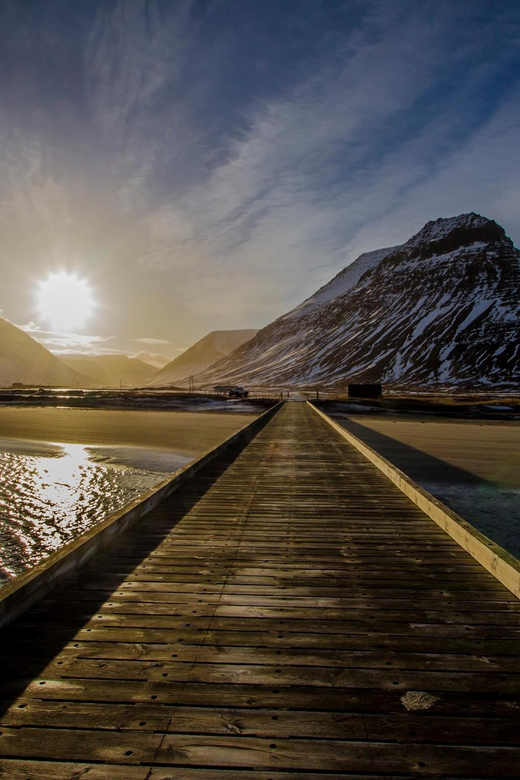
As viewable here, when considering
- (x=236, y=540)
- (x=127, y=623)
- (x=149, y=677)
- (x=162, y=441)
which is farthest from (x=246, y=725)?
(x=162, y=441)

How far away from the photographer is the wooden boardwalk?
2711mm

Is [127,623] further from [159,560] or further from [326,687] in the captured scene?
[326,687]

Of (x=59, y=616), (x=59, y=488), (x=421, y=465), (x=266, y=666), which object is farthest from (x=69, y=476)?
(x=266, y=666)

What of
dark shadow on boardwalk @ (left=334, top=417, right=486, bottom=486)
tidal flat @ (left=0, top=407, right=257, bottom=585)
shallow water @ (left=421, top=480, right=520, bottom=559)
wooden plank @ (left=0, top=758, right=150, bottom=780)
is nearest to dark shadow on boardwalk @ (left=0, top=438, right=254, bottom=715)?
wooden plank @ (left=0, top=758, right=150, bottom=780)

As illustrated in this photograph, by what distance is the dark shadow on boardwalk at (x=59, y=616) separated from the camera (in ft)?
11.3

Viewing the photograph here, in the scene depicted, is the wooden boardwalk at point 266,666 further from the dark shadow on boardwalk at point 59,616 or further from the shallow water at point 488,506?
the shallow water at point 488,506

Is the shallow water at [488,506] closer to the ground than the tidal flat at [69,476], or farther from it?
closer to the ground

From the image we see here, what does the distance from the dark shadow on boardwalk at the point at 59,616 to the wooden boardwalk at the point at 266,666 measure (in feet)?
0.06

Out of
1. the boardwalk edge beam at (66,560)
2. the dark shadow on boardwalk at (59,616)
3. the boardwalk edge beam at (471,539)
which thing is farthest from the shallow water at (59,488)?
the boardwalk edge beam at (471,539)

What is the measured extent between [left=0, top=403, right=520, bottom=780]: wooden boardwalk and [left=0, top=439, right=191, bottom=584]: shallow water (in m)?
3.97

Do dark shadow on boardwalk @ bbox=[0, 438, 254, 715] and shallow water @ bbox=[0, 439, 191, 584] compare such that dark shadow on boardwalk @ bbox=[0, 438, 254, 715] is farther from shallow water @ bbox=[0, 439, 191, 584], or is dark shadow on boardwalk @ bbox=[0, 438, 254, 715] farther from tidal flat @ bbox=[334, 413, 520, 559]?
tidal flat @ bbox=[334, 413, 520, 559]

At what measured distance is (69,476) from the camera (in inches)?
599

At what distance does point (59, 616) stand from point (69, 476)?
11.9 m

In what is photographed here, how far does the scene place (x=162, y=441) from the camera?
79.8 feet
